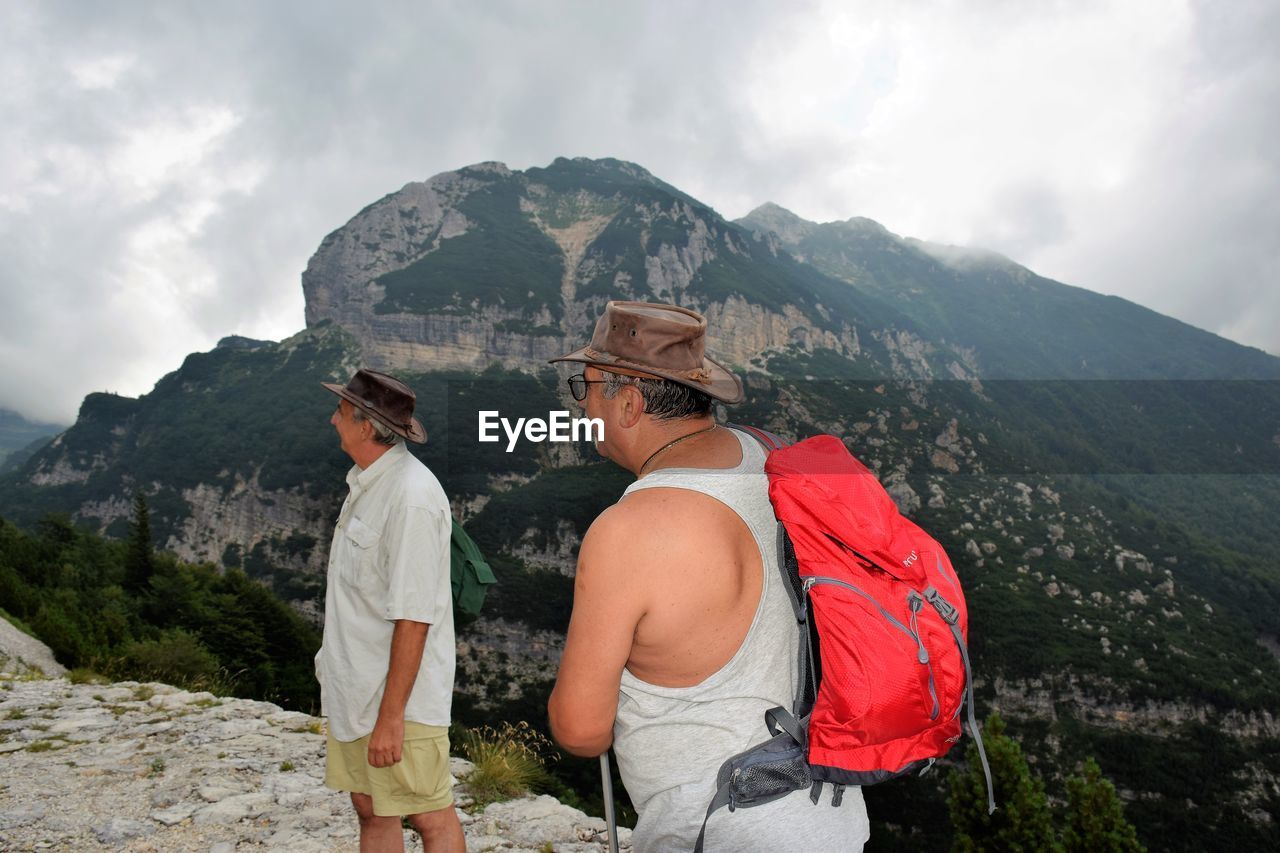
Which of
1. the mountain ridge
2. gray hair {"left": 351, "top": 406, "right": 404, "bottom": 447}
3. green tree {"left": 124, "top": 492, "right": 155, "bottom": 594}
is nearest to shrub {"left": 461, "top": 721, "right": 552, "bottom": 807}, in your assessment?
gray hair {"left": 351, "top": 406, "right": 404, "bottom": 447}

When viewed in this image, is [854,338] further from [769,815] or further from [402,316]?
[769,815]

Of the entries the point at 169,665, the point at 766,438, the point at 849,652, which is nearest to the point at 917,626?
the point at 849,652

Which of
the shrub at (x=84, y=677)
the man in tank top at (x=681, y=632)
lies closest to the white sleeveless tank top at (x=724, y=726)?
the man in tank top at (x=681, y=632)

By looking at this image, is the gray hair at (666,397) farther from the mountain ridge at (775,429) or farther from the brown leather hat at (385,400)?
the mountain ridge at (775,429)

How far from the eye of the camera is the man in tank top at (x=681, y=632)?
4.05 feet

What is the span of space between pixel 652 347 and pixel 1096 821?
26.2m

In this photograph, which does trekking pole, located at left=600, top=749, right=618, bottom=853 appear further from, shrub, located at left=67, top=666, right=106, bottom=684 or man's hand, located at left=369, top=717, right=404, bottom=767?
shrub, located at left=67, top=666, right=106, bottom=684

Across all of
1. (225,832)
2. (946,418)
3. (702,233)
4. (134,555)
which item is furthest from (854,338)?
(225,832)

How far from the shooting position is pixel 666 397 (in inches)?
60.4

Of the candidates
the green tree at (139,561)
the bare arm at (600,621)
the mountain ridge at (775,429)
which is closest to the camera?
the bare arm at (600,621)

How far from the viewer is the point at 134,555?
26.4 m

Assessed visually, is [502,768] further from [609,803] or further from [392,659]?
[609,803]

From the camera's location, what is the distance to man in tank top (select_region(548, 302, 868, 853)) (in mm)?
1233

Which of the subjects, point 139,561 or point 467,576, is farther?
point 139,561
